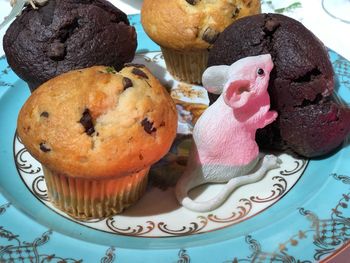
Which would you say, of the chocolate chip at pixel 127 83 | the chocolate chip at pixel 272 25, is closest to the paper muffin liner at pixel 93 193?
the chocolate chip at pixel 127 83

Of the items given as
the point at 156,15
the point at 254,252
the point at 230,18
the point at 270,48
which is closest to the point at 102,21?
the point at 156,15

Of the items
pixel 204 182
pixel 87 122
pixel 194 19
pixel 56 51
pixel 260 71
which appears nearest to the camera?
pixel 87 122

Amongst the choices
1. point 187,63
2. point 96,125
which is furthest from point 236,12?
point 96,125

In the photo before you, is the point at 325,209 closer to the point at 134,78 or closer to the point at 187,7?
the point at 134,78

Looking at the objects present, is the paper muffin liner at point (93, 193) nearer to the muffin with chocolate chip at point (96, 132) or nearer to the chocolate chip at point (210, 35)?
the muffin with chocolate chip at point (96, 132)

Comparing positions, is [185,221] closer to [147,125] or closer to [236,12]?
[147,125]
